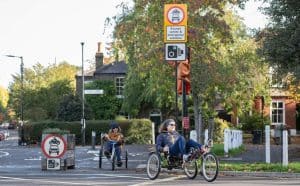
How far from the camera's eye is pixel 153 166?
1570 centimetres

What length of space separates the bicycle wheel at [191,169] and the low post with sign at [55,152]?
5.28 m

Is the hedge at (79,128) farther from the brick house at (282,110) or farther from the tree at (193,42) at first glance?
the brick house at (282,110)

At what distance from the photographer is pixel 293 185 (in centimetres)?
1409

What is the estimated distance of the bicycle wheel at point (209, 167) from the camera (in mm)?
14758

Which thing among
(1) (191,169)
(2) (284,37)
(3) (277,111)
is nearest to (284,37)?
(2) (284,37)

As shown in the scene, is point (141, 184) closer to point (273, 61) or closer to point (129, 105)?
point (273, 61)

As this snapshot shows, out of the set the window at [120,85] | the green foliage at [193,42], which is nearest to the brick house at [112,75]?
the window at [120,85]

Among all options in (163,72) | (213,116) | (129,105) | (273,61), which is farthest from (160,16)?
(129,105)

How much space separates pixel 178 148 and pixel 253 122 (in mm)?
36879

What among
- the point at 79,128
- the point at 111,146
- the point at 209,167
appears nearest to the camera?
the point at 209,167

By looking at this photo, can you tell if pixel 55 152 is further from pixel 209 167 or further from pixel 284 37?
pixel 284 37

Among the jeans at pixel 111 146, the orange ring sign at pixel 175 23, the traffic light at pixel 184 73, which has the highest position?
the orange ring sign at pixel 175 23

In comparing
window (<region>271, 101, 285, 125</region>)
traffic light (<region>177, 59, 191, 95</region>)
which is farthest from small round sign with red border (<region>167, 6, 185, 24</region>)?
window (<region>271, 101, 285, 125</region>)

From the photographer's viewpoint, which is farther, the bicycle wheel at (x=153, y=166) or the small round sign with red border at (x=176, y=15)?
the small round sign with red border at (x=176, y=15)
